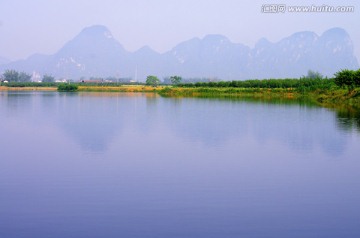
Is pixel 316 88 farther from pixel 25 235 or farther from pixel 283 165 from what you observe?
pixel 25 235

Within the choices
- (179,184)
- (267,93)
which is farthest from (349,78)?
(179,184)

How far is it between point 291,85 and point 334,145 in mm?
52123

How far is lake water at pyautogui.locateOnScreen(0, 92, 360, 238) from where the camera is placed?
8109 millimetres

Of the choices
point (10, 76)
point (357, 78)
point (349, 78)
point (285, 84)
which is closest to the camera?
point (357, 78)

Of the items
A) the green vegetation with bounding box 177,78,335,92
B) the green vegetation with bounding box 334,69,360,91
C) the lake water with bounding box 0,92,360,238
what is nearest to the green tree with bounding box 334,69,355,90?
the green vegetation with bounding box 334,69,360,91

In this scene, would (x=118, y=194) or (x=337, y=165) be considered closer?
(x=118, y=194)

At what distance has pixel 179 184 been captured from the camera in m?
11.1

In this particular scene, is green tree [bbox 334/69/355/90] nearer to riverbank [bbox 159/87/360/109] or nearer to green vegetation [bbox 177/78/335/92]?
riverbank [bbox 159/87/360/109]

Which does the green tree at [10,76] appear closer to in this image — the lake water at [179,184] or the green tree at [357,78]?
the green tree at [357,78]

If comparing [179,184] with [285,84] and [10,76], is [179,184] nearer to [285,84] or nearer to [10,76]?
[285,84]

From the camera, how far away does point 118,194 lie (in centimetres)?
1018

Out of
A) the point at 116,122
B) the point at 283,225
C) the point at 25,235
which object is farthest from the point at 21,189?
the point at 116,122

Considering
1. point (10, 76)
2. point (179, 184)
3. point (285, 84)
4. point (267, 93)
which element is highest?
point (10, 76)

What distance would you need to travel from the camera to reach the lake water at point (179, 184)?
26.6 ft
